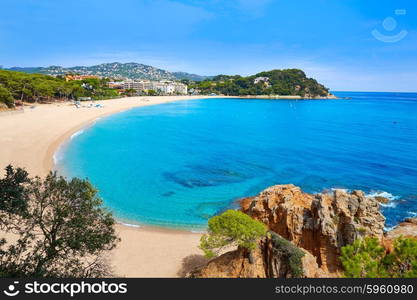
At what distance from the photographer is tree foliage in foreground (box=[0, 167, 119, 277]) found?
9.26 m

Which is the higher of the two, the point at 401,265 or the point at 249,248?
the point at 401,265

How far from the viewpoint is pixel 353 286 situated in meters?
7.00

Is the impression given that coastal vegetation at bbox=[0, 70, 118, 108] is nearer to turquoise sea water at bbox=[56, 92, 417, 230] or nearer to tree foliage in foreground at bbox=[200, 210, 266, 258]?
turquoise sea water at bbox=[56, 92, 417, 230]

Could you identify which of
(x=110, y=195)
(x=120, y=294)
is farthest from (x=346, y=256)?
(x=110, y=195)

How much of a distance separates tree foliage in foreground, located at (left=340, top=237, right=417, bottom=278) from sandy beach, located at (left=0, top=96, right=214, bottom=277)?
10.2 m

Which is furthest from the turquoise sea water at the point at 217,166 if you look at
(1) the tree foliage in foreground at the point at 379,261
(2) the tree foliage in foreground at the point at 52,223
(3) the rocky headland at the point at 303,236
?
(1) the tree foliage in foreground at the point at 379,261

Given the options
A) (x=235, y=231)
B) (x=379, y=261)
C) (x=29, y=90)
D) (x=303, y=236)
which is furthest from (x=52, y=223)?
(x=29, y=90)

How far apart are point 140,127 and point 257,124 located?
122 ft

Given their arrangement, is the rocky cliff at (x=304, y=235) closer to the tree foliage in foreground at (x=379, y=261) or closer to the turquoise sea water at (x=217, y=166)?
the tree foliage in foreground at (x=379, y=261)

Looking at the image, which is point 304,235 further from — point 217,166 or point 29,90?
point 29,90

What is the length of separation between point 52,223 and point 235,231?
7866 mm

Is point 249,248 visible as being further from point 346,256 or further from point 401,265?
point 401,265

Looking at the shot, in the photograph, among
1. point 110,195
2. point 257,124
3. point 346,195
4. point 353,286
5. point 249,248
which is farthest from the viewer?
point 257,124

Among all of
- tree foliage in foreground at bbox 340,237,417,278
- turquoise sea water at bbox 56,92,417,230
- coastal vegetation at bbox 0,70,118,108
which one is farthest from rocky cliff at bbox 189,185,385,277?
coastal vegetation at bbox 0,70,118,108
